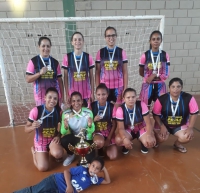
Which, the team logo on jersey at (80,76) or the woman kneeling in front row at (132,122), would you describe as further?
the team logo on jersey at (80,76)

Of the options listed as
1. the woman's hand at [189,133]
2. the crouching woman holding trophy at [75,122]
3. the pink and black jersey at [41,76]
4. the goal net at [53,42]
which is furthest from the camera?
the goal net at [53,42]

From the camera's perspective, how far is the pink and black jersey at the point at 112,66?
2.75 m

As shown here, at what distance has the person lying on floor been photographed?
1.81 m

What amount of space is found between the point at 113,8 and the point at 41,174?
10.7ft

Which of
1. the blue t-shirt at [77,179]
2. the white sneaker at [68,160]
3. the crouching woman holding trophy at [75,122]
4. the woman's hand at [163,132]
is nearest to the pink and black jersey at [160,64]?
the woman's hand at [163,132]

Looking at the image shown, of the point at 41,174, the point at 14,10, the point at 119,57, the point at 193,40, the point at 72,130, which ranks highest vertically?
the point at 14,10

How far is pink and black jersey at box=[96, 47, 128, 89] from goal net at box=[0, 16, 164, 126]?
51.1 inches

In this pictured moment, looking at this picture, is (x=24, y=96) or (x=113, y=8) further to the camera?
(x=24, y=96)

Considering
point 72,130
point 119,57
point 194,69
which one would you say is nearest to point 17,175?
point 72,130

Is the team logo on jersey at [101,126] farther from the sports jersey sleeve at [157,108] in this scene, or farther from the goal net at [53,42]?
the goal net at [53,42]

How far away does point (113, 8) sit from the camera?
4.05 metres

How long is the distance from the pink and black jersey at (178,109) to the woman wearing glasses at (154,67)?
401mm

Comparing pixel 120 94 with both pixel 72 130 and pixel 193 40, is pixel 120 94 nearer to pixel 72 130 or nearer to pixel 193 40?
pixel 72 130

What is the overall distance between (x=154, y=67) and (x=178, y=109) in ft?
2.16
